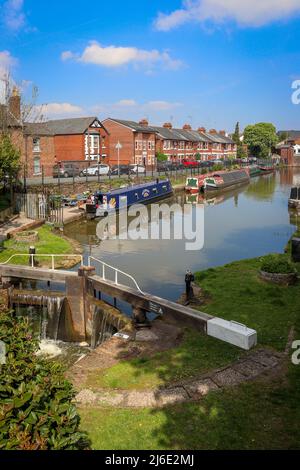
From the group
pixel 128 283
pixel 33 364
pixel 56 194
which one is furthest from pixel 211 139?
pixel 33 364

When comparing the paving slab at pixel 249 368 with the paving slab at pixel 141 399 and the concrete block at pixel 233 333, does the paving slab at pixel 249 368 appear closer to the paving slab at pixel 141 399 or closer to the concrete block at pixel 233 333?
the concrete block at pixel 233 333

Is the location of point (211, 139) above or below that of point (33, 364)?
above

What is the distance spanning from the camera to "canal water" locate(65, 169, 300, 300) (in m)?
19.1

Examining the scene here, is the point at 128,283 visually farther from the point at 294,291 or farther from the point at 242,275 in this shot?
the point at 294,291

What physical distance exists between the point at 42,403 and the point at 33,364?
832 mm

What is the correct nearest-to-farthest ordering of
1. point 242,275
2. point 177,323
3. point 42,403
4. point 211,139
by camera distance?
point 42,403 < point 177,323 < point 242,275 < point 211,139

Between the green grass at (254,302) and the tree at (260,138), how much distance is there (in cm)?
10632

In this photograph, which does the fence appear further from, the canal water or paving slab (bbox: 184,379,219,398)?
paving slab (bbox: 184,379,219,398)

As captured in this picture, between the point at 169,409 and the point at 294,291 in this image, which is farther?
the point at 294,291

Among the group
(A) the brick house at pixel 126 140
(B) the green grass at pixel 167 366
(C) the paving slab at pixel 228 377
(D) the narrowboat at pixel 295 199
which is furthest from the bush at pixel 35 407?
(A) the brick house at pixel 126 140

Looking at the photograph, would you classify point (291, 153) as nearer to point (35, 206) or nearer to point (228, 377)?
point (35, 206)

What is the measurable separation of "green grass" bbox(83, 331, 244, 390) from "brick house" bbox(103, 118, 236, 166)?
54506 millimetres

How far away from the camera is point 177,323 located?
1134 centimetres

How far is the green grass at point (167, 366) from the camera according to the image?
28.1 ft
